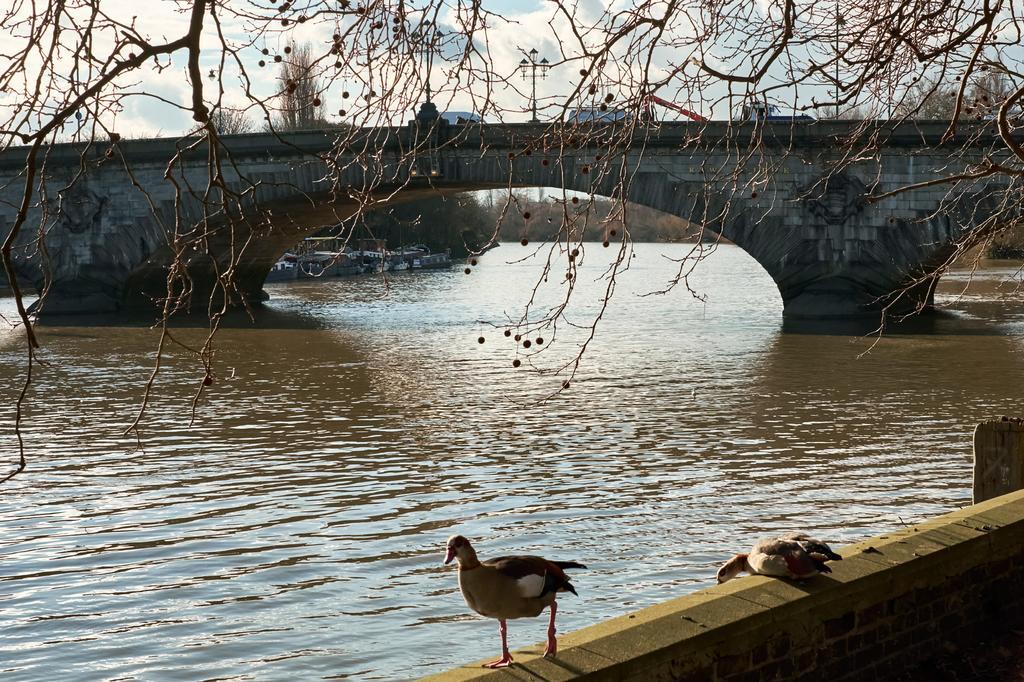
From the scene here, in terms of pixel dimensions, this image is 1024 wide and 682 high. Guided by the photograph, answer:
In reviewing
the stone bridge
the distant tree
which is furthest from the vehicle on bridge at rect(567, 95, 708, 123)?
the stone bridge

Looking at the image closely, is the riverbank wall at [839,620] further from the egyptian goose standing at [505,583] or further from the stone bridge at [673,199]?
the stone bridge at [673,199]

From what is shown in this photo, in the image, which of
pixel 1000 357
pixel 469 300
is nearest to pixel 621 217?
pixel 1000 357

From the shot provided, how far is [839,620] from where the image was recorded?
18.1 feet

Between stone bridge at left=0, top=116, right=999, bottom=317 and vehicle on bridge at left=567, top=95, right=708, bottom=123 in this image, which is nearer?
vehicle on bridge at left=567, top=95, right=708, bottom=123

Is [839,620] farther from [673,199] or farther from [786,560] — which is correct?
[673,199]

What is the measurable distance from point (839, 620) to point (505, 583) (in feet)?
4.80

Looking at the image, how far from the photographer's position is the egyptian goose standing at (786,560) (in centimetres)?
543

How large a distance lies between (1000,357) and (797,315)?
8.62 meters

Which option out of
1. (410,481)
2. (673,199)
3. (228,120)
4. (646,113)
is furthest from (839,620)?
(228,120)

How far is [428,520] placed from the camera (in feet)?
34.8

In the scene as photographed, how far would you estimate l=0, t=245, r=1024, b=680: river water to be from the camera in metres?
8.03

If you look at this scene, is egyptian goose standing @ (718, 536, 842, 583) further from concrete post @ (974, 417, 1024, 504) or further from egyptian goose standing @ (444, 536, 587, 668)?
concrete post @ (974, 417, 1024, 504)

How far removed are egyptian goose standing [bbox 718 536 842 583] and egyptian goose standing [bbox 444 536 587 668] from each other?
949mm

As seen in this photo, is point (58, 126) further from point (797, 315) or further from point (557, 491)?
point (797, 315)
